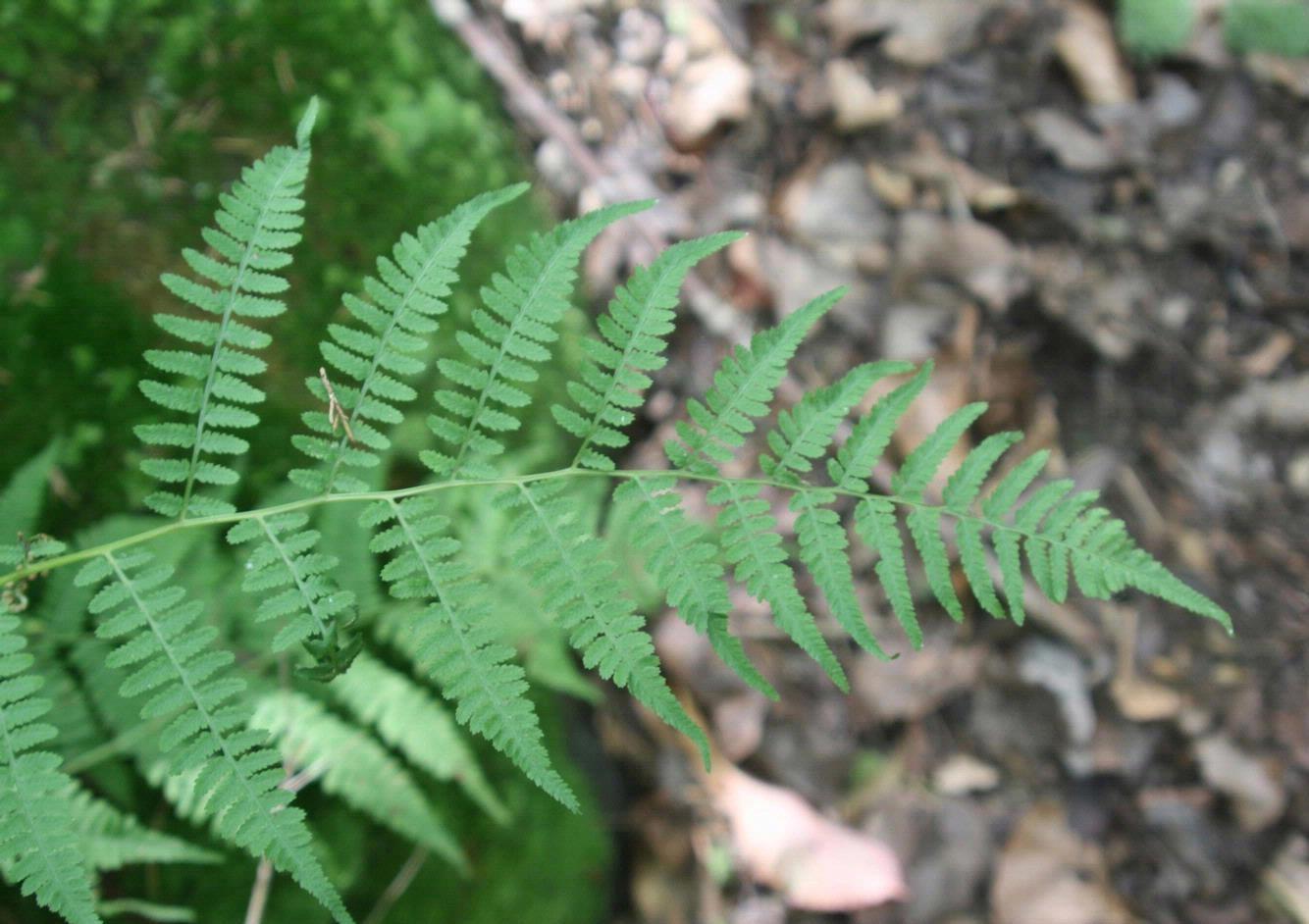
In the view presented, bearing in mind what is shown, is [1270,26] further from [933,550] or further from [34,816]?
[34,816]

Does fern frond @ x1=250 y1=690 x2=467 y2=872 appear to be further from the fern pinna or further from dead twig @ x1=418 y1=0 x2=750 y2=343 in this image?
dead twig @ x1=418 y1=0 x2=750 y2=343

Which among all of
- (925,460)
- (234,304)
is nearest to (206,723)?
(234,304)

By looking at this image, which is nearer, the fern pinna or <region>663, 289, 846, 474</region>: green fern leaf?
Result: the fern pinna

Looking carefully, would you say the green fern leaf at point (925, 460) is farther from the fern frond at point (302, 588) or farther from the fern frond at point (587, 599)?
the fern frond at point (302, 588)

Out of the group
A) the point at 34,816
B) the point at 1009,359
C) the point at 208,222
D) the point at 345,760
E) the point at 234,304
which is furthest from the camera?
the point at 1009,359

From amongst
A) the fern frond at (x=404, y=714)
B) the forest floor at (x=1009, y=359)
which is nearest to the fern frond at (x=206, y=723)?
Answer: the fern frond at (x=404, y=714)

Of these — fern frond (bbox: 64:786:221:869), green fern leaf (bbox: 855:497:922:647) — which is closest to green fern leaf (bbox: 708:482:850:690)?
green fern leaf (bbox: 855:497:922:647)
